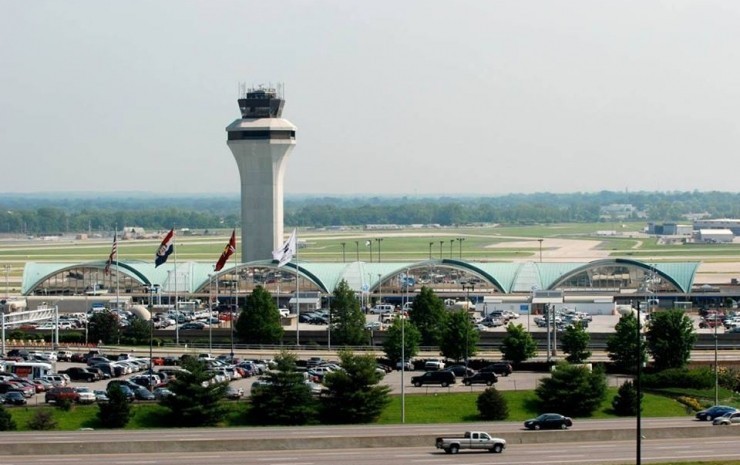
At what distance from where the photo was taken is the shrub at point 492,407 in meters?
57.1

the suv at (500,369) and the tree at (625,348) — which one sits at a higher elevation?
the tree at (625,348)

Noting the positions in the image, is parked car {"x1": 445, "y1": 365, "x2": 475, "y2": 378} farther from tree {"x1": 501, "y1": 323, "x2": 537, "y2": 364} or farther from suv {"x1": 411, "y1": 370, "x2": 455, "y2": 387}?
tree {"x1": 501, "y1": 323, "x2": 537, "y2": 364}

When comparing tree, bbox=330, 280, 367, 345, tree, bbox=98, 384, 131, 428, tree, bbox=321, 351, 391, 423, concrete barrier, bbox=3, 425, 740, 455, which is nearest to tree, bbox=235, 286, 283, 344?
tree, bbox=330, 280, 367, 345

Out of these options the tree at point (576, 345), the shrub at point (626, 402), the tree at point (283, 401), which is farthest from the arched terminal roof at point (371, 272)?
the tree at point (283, 401)

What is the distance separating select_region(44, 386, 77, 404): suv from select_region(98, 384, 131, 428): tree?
3180 mm

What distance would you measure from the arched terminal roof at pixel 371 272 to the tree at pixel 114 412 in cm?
5511

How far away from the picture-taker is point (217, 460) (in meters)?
45.2

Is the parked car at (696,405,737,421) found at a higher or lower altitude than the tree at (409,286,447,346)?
lower

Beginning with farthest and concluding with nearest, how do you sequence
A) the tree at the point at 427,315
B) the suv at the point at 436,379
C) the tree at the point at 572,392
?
1. the tree at the point at 427,315
2. the suv at the point at 436,379
3. the tree at the point at 572,392

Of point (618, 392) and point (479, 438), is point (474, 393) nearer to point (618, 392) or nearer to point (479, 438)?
point (618, 392)

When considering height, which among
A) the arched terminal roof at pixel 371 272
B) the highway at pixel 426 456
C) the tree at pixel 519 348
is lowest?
the highway at pixel 426 456

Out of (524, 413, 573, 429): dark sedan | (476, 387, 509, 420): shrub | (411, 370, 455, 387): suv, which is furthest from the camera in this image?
(411, 370, 455, 387): suv

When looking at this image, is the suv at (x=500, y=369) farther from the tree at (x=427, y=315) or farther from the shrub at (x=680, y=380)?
the tree at (x=427, y=315)

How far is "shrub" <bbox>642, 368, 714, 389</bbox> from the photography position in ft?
213
